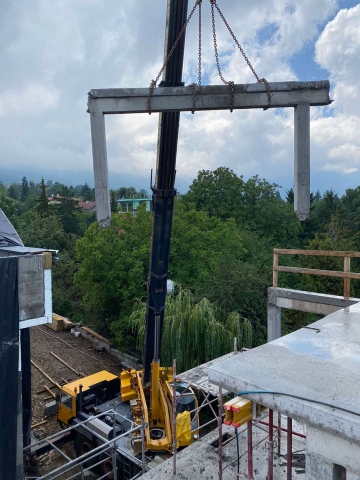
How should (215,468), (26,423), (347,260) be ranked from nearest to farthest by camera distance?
(215,468), (347,260), (26,423)

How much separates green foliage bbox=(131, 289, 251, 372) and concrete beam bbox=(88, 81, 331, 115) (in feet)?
36.5

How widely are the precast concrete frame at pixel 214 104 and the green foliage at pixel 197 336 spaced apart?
35.7 ft

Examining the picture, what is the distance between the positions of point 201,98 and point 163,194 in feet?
12.9

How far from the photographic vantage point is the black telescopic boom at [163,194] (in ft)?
23.3

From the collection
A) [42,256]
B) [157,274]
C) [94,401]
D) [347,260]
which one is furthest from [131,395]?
[347,260]

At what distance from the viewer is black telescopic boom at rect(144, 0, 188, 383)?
711 cm

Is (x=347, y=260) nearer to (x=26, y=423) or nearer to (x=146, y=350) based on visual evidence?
(x=146, y=350)

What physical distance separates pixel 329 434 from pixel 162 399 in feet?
25.7

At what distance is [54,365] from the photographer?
2008 cm

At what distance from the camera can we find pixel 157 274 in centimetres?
973

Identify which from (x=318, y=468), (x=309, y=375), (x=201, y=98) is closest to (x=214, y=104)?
(x=201, y=98)

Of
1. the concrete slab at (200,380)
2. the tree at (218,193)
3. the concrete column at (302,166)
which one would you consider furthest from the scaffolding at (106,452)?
the tree at (218,193)

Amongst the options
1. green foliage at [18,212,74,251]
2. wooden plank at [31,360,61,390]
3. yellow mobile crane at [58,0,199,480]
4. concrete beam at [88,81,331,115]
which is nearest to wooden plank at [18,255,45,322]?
yellow mobile crane at [58,0,199,480]

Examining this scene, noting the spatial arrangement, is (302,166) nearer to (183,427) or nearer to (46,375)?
(183,427)
